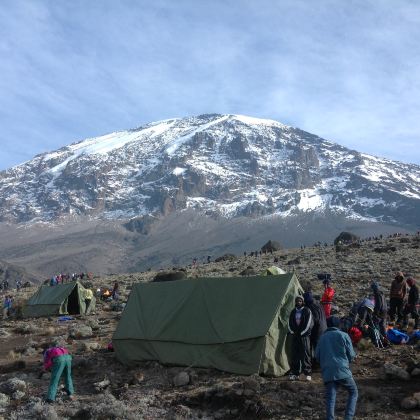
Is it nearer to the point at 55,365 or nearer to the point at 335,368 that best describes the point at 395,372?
the point at 335,368

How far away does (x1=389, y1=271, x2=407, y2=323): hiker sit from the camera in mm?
15680

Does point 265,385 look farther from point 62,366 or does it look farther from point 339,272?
point 339,272

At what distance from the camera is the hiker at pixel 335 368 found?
846 centimetres

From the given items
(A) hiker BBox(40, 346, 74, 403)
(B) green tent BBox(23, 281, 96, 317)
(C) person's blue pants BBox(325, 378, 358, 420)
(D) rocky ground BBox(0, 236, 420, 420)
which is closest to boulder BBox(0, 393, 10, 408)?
(D) rocky ground BBox(0, 236, 420, 420)

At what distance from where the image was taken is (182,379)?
1163 centimetres

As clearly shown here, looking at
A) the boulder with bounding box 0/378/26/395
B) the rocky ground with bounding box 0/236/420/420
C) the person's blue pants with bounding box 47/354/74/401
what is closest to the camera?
the rocky ground with bounding box 0/236/420/420

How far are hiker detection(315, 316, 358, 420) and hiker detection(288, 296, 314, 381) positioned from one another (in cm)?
230

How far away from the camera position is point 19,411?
10.7m

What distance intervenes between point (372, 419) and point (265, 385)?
92.9 inches

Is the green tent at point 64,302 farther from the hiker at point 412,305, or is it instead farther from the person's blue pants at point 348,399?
the person's blue pants at point 348,399

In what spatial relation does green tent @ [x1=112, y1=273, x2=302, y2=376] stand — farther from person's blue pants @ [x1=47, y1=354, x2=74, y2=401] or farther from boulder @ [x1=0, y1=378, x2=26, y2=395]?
boulder @ [x1=0, y1=378, x2=26, y2=395]

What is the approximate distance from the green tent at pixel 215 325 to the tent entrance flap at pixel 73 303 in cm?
1370

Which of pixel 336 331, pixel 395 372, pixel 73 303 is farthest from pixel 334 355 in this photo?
pixel 73 303

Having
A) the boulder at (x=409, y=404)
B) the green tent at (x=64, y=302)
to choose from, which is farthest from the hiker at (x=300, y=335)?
the green tent at (x=64, y=302)
